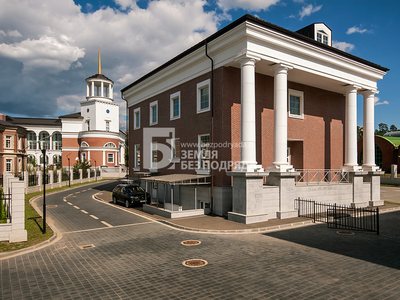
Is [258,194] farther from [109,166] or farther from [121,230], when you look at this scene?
[109,166]

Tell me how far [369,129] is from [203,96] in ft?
42.4

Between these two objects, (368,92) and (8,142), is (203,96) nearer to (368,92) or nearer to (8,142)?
(368,92)

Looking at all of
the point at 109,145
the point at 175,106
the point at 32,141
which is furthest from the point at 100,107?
the point at 175,106

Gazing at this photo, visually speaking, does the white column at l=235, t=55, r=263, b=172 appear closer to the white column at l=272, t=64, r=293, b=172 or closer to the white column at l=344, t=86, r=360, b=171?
the white column at l=272, t=64, r=293, b=172

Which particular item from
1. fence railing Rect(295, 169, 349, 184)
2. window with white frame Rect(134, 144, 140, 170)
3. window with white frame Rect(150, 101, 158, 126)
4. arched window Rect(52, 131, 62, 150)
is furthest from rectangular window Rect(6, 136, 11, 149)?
fence railing Rect(295, 169, 349, 184)

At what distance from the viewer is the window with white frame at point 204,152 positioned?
18.7 m

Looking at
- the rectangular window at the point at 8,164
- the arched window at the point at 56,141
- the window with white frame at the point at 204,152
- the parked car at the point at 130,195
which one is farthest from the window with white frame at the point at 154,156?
the arched window at the point at 56,141

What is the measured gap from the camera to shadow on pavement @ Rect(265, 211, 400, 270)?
372 inches

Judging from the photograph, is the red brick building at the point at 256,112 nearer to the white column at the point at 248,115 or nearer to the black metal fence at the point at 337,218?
the white column at the point at 248,115

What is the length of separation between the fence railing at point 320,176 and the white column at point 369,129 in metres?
2.13

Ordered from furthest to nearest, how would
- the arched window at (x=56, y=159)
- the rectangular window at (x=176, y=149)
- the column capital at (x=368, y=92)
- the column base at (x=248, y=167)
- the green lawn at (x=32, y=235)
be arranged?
the arched window at (x=56, y=159) → the rectangular window at (x=176, y=149) → the column capital at (x=368, y=92) → the column base at (x=248, y=167) → the green lawn at (x=32, y=235)

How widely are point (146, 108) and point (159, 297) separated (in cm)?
2244

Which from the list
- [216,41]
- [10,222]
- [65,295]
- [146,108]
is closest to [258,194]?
[216,41]

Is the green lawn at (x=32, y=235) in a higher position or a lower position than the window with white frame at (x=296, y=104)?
lower
